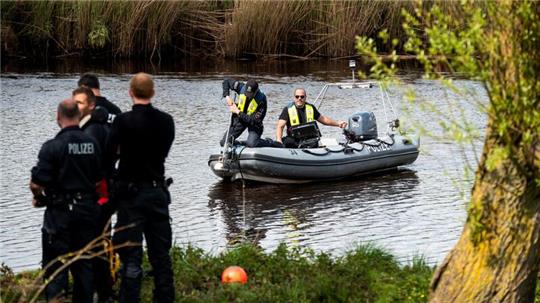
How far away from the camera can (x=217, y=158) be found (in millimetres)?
16328

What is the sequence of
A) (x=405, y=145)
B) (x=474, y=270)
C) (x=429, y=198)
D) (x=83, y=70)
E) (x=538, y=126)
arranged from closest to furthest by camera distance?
(x=538, y=126), (x=474, y=270), (x=429, y=198), (x=405, y=145), (x=83, y=70)

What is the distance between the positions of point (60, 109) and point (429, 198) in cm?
905

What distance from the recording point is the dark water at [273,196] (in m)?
12.6

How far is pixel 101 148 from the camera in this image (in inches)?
311

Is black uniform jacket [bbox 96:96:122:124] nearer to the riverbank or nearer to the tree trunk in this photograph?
the riverbank

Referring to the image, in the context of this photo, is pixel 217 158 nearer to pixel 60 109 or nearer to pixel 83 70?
pixel 60 109

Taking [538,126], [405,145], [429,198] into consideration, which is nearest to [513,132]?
[538,126]

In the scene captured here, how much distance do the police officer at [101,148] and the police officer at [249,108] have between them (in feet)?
24.5

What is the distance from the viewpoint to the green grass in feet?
26.7

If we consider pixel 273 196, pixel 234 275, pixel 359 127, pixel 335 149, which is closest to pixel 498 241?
pixel 234 275

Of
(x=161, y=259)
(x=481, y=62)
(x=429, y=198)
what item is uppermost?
(x=481, y=62)

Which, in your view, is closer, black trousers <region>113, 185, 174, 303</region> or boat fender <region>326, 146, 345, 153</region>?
black trousers <region>113, 185, 174, 303</region>

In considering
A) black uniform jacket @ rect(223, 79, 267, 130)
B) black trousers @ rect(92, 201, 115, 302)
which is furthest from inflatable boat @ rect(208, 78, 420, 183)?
black trousers @ rect(92, 201, 115, 302)

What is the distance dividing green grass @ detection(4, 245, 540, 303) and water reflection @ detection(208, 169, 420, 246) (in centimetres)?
319
